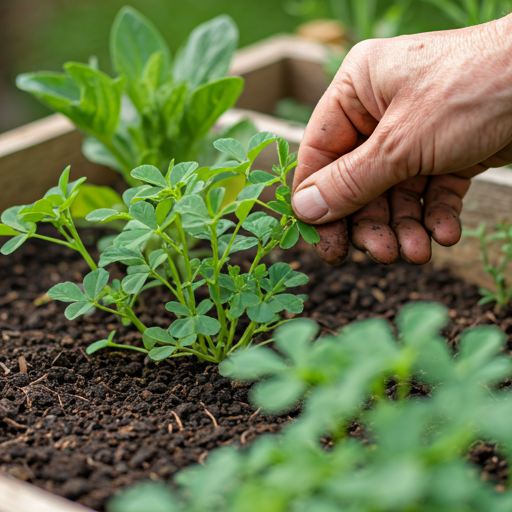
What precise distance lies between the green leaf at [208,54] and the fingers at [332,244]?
615 mm

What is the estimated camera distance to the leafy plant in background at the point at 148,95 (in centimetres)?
134

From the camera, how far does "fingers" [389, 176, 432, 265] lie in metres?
1.14

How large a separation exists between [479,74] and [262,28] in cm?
268

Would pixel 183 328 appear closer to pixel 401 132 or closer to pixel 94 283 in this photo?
pixel 94 283

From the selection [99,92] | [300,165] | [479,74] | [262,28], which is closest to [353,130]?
Result: [300,165]

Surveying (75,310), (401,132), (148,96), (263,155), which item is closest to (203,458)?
(75,310)

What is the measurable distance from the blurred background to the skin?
70.6 inches

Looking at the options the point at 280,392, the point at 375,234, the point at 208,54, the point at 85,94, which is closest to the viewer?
the point at 280,392

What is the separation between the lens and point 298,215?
1.02 metres

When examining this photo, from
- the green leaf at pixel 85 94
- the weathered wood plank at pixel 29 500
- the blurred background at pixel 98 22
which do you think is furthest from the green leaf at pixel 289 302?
the blurred background at pixel 98 22

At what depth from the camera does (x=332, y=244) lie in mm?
1137

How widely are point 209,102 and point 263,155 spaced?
14.0 inches

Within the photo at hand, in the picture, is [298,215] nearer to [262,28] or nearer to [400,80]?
[400,80]

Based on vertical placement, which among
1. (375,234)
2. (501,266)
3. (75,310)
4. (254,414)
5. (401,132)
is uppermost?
(401,132)
